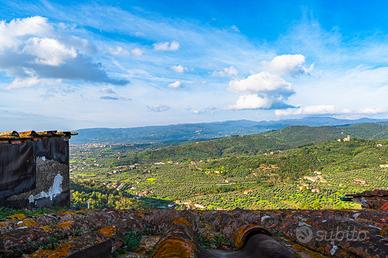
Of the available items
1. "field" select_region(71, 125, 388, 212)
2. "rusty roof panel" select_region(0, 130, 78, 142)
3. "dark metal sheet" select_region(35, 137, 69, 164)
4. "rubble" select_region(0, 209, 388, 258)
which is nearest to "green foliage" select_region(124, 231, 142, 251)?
"rubble" select_region(0, 209, 388, 258)

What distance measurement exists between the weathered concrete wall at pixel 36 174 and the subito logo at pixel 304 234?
383 inches

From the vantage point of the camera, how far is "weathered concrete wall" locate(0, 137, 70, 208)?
34.2ft

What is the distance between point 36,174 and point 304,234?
10317 mm

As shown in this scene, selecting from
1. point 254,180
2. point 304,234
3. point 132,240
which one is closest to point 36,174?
point 132,240

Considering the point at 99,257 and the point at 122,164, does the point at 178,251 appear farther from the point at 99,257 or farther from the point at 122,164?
the point at 122,164

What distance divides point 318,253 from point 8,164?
34.5 feet

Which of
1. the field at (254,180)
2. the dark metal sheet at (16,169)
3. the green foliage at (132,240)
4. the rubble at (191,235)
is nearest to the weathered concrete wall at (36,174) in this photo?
the dark metal sheet at (16,169)

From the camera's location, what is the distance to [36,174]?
11453 mm

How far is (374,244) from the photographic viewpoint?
3.82 meters

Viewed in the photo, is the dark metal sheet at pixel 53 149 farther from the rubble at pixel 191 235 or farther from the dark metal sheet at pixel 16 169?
the rubble at pixel 191 235

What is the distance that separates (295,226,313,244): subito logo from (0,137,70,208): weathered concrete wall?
31.9ft

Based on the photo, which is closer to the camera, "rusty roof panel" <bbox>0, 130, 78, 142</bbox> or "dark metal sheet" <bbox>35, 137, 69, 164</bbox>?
"rusty roof panel" <bbox>0, 130, 78, 142</bbox>

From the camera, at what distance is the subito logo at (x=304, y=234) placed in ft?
15.7

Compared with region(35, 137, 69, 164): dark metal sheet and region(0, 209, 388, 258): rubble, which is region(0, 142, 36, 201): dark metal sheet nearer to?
region(35, 137, 69, 164): dark metal sheet
